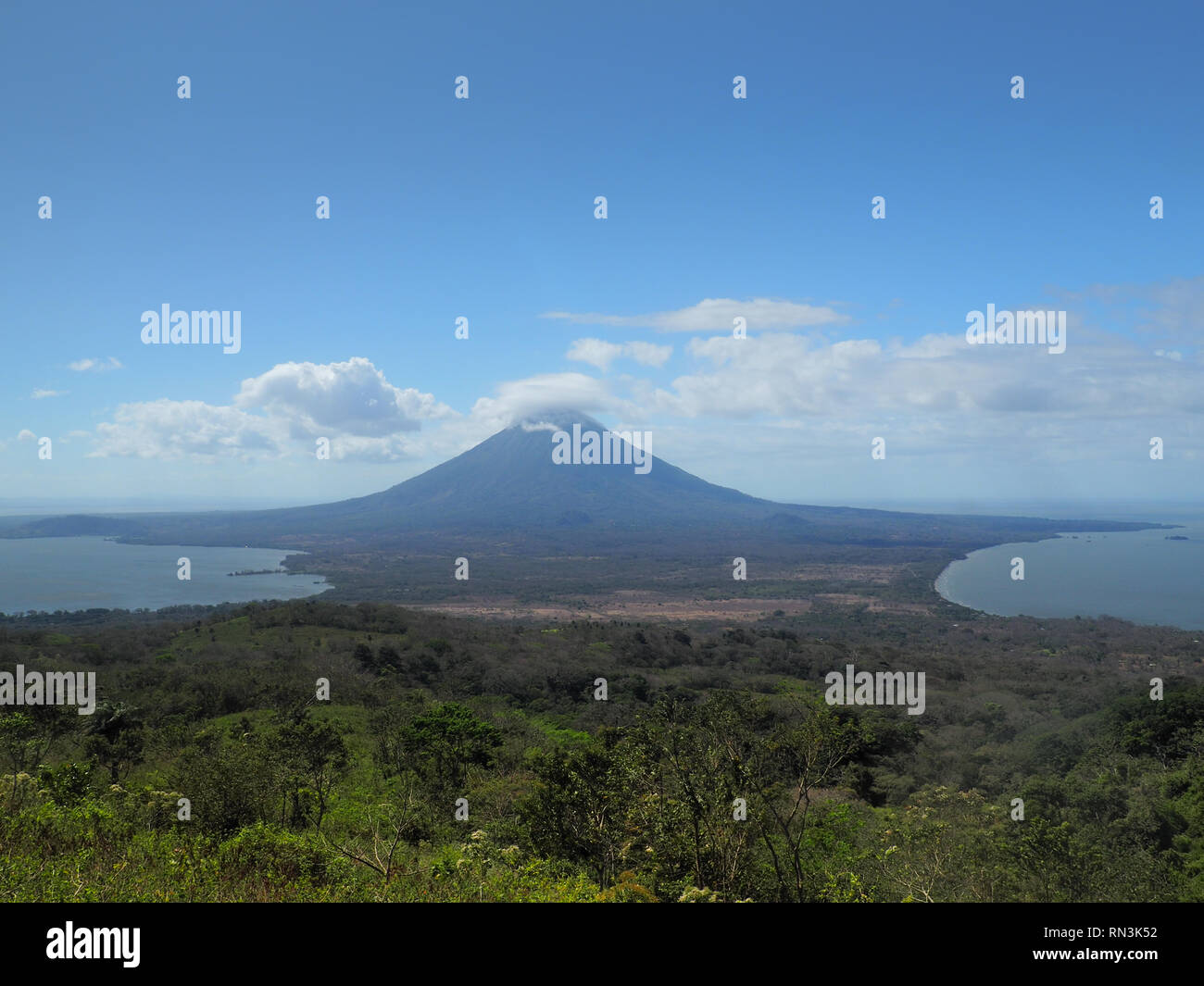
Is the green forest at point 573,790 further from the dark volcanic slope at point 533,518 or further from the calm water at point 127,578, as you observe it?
the dark volcanic slope at point 533,518

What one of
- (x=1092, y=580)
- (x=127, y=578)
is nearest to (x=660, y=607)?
(x=1092, y=580)

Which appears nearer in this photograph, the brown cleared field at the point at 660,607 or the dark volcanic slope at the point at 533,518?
the brown cleared field at the point at 660,607

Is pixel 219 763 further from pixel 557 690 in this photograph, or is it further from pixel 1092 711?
pixel 1092 711

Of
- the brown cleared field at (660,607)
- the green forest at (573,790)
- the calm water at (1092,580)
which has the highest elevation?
the green forest at (573,790)

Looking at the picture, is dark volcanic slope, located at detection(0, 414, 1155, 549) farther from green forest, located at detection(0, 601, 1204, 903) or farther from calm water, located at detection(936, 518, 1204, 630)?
green forest, located at detection(0, 601, 1204, 903)

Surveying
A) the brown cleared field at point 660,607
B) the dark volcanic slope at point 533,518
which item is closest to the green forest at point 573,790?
the brown cleared field at point 660,607

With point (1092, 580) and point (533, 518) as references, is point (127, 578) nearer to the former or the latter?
point (533, 518)
